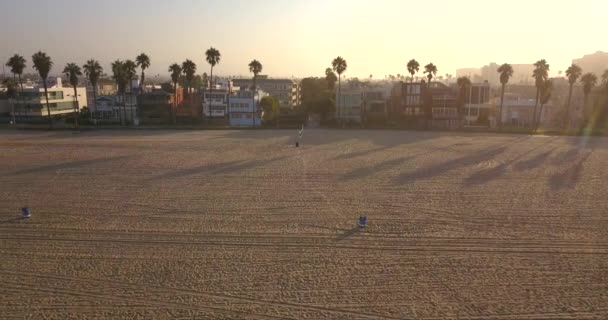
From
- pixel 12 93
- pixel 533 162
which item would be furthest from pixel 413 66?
pixel 12 93

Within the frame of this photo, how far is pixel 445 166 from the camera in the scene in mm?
20203

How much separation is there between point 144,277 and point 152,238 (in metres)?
2.22

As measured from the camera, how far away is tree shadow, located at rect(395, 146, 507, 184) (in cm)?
1747

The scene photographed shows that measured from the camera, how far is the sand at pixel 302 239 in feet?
24.9

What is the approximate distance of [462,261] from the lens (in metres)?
9.33

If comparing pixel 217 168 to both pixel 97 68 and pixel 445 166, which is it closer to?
pixel 445 166

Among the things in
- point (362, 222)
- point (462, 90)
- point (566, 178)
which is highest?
point (462, 90)

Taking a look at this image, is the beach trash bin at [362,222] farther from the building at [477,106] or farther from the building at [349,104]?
the building at [477,106]

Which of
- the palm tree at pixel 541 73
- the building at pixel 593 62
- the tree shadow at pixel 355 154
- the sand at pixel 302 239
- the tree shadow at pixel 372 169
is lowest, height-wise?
the sand at pixel 302 239

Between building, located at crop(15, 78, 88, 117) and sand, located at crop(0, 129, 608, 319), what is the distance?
101ft

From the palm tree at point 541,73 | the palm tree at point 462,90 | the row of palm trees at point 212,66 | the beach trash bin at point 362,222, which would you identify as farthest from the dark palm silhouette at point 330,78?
the beach trash bin at point 362,222

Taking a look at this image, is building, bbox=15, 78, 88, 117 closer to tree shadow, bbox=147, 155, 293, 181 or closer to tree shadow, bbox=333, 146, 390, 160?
tree shadow, bbox=147, 155, 293, 181

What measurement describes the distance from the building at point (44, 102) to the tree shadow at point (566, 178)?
4187cm

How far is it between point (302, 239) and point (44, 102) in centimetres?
4776
